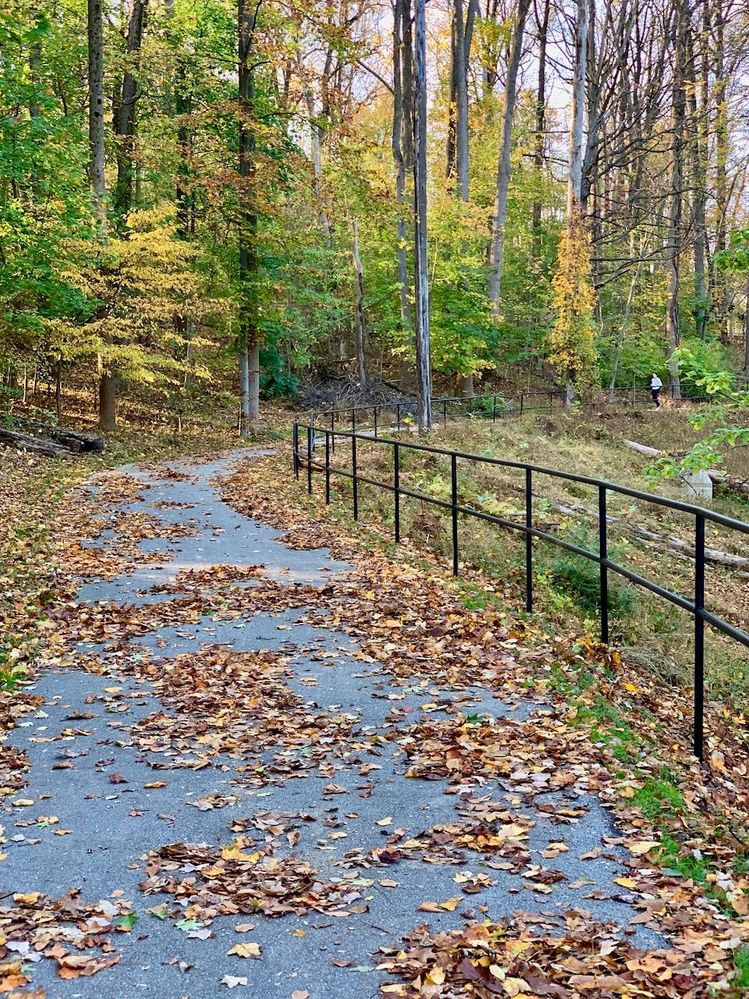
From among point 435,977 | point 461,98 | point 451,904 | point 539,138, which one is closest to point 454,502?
point 451,904

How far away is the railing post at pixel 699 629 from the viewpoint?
4.93m

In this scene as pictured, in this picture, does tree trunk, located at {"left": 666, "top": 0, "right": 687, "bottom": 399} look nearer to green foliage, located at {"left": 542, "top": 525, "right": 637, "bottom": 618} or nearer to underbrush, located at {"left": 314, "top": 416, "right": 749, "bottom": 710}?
underbrush, located at {"left": 314, "top": 416, "right": 749, "bottom": 710}

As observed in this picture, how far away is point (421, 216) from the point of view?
21938 millimetres

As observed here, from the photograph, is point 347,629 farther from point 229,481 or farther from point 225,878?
point 229,481

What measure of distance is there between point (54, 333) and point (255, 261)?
26.3 ft

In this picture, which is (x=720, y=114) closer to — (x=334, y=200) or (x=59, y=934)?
(x=334, y=200)

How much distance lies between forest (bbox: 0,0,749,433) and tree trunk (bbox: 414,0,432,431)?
7 centimetres

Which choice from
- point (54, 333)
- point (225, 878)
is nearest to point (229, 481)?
point (54, 333)

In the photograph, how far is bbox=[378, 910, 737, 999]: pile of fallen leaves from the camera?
10.3ft

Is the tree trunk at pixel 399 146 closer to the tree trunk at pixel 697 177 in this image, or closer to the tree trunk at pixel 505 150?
the tree trunk at pixel 505 150

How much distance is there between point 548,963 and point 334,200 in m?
28.0

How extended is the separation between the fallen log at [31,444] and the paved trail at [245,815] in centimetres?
1350

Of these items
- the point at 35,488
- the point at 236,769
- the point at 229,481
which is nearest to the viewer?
the point at 236,769

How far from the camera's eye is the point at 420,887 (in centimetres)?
392
